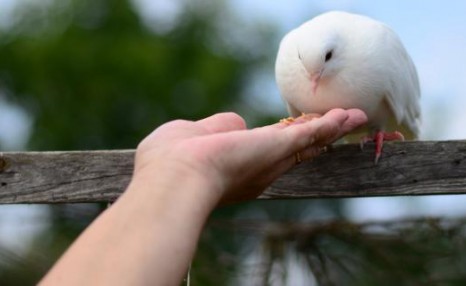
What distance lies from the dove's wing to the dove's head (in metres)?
0.21

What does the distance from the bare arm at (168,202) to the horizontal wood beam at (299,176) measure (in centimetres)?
52

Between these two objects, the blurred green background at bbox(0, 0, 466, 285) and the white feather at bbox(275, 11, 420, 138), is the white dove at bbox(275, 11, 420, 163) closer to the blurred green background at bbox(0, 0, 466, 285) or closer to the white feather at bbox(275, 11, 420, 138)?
the white feather at bbox(275, 11, 420, 138)

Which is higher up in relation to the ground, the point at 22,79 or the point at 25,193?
the point at 22,79

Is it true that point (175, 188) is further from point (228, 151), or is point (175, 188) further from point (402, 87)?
point (402, 87)

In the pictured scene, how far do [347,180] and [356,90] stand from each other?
1.95ft

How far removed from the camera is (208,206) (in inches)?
65.4

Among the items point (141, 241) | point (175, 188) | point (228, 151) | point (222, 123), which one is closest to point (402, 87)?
point (222, 123)

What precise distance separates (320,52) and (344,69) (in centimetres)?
14

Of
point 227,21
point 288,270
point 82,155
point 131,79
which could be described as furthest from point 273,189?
point 227,21

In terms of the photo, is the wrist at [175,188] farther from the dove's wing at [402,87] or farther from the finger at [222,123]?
the dove's wing at [402,87]

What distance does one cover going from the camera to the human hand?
67.6 inches

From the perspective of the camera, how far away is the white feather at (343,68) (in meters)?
3.14

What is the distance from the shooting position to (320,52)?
311 cm

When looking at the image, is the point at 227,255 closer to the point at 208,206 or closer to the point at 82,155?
the point at 82,155
